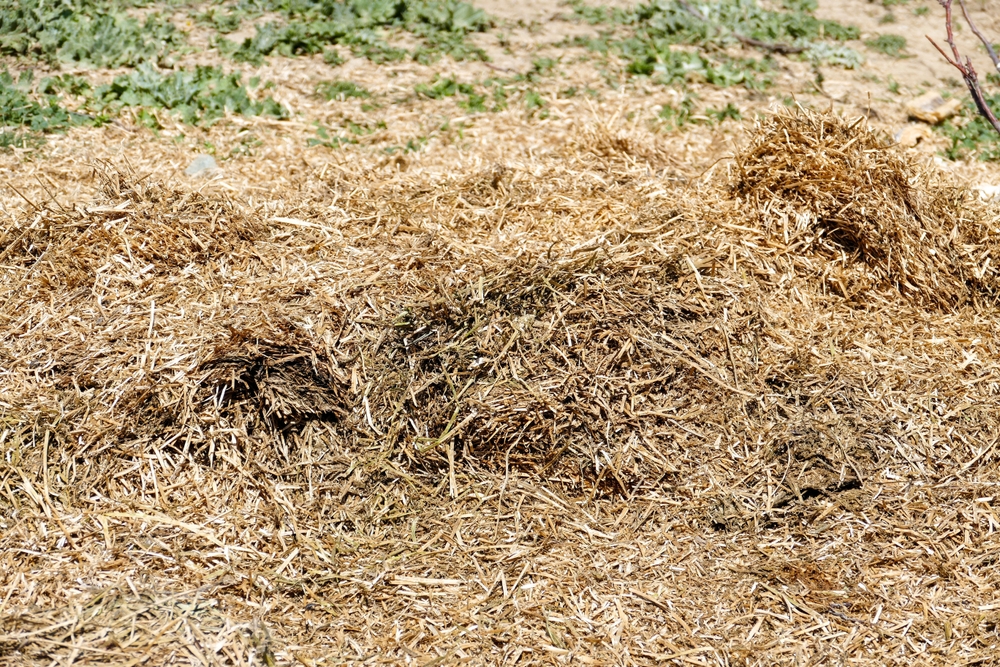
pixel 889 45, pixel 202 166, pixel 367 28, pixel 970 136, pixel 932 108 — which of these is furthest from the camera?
pixel 889 45

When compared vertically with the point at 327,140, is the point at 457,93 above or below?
above

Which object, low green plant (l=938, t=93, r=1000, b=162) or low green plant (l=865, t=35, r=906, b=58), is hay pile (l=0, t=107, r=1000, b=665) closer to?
low green plant (l=938, t=93, r=1000, b=162)

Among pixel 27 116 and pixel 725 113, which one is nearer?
pixel 27 116

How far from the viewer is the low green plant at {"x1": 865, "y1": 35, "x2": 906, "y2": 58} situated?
811cm

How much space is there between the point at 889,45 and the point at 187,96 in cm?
594

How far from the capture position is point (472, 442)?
12.2 feet

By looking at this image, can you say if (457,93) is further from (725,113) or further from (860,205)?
(860,205)

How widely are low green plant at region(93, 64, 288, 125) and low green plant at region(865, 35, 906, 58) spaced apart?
523 cm

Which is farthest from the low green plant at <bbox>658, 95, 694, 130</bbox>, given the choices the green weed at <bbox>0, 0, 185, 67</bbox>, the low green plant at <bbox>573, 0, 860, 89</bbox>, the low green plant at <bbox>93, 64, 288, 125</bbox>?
the green weed at <bbox>0, 0, 185, 67</bbox>

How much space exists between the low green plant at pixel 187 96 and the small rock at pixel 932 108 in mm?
4664

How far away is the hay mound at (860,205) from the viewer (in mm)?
4688

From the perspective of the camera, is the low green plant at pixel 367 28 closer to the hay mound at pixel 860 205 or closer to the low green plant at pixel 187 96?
the low green plant at pixel 187 96

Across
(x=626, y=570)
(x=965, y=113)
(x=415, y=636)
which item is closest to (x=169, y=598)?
(x=415, y=636)

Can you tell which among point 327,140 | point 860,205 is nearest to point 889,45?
point 860,205
